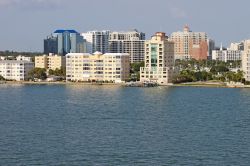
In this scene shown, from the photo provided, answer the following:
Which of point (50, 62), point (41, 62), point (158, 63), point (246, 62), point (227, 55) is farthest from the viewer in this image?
point (227, 55)

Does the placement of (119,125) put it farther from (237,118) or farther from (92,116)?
(237,118)

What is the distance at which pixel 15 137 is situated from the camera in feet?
33.1

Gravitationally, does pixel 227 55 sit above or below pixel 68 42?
below

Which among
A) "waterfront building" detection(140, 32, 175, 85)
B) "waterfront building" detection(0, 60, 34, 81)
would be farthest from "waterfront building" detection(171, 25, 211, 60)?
"waterfront building" detection(140, 32, 175, 85)

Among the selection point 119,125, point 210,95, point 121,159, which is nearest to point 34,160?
point 121,159

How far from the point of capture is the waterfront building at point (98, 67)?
28078 mm

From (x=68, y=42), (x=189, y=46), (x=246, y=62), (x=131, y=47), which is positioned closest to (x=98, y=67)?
(x=246, y=62)

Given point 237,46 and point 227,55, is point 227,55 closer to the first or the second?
point 227,55

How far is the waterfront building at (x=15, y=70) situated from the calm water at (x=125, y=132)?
1304 centimetres

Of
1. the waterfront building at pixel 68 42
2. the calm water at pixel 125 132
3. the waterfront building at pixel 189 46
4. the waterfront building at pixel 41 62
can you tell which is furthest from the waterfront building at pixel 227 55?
the calm water at pixel 125 132

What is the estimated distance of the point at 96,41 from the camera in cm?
4425

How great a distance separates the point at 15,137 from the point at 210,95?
10916 millimetres

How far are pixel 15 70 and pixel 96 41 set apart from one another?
14212 mm

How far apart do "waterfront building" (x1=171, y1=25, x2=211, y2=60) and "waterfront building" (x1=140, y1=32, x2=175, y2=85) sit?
2559 cm
